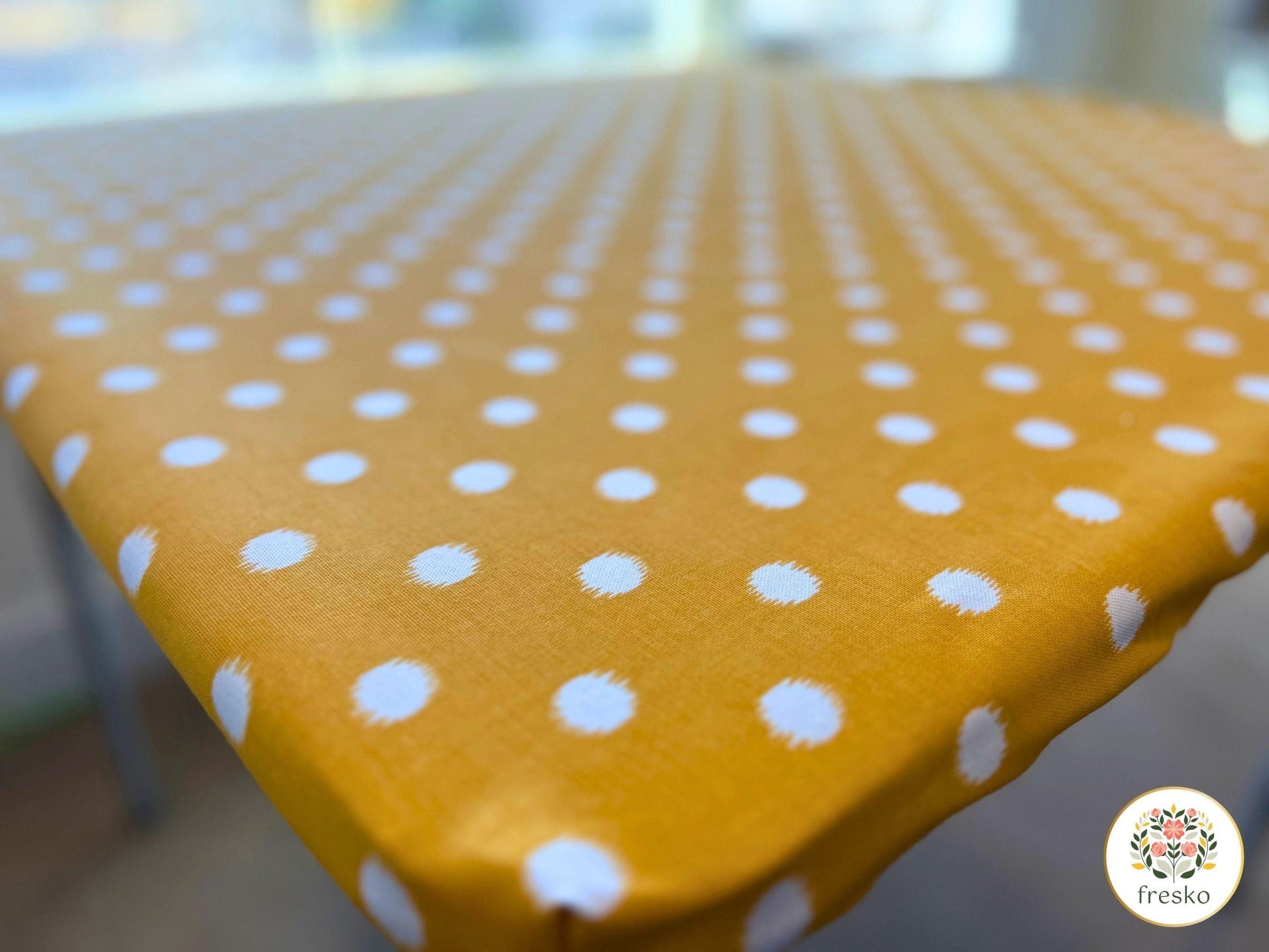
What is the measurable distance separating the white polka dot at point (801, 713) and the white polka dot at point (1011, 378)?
22 centimetres

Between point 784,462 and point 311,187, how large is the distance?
0.59 metres

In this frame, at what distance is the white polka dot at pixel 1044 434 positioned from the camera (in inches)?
13.4

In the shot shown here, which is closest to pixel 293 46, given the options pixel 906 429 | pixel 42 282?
pixel 42 282

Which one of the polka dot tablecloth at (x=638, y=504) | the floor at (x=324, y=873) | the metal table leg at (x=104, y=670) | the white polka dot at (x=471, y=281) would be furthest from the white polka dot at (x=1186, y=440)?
the metal table leg at (x=104, y=670)

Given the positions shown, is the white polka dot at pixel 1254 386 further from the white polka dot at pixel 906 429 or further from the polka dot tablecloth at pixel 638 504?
the white polka dot at pixel 906 429

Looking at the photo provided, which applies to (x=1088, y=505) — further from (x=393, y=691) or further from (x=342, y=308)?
(x=342, y=308)

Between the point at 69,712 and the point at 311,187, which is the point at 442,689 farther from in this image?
the point at 69,712

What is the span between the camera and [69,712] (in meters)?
1.02

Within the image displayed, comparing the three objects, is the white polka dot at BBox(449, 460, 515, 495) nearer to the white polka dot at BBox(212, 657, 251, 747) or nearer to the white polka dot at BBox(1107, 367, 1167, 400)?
the white polka dot at BBox(212, 657, 251, 747)

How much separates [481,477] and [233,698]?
112 millimetres

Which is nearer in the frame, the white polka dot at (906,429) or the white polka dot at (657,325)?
the white polka dot at (906,429)

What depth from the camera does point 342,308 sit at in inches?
19.3

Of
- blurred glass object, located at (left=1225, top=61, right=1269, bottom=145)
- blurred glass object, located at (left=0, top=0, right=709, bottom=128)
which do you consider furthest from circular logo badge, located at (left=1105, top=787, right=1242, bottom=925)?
blurred glass object, located at (left=1225, top=61, right=1269, bottom=145)

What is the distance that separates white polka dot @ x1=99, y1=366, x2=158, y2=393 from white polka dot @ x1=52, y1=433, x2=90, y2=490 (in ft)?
0.11
